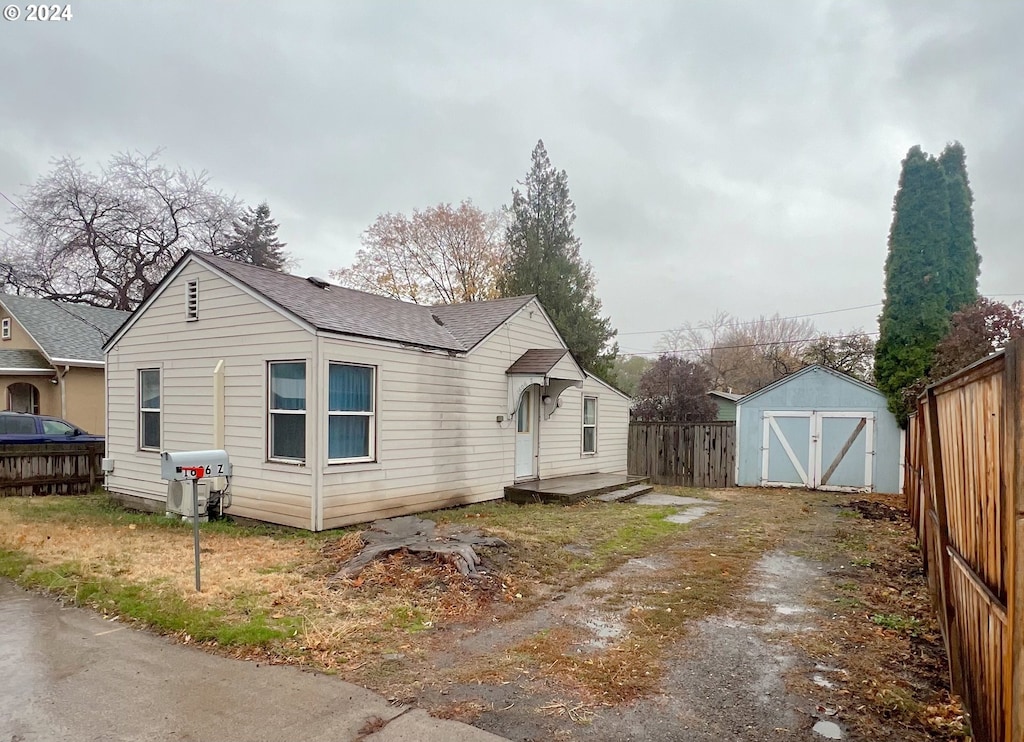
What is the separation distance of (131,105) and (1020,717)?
2001cm

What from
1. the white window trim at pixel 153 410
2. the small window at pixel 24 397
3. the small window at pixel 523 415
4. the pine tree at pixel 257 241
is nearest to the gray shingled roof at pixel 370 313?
the small window at pixel 523 415

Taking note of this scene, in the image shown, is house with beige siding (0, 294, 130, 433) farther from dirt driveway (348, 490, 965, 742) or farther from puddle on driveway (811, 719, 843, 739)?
puddle on driveway (811, 719, 843, 739)

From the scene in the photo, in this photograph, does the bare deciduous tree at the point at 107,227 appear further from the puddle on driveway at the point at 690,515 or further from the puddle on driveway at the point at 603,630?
the puddle on driveway at the point at 603,630

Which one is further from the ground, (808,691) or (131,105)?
(131,105)

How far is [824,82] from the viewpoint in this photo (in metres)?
11.5

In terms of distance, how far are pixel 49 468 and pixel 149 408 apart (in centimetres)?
368

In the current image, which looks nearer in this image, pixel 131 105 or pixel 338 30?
pixel 338 30

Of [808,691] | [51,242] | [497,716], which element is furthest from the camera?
[51,242]

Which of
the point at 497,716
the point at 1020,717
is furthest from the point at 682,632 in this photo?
the point at 1020,717

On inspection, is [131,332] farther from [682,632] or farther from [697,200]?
[697,200]

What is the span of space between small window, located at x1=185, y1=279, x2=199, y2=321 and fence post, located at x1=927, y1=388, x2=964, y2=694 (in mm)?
10034

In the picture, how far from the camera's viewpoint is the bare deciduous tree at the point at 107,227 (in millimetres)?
25500

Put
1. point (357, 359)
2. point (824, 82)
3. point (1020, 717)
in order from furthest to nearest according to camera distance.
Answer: point (824, 82) < point (357, 359) < point (1020, 717)

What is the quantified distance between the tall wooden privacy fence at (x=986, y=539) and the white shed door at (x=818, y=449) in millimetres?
11166
